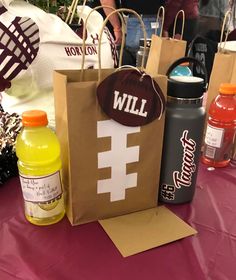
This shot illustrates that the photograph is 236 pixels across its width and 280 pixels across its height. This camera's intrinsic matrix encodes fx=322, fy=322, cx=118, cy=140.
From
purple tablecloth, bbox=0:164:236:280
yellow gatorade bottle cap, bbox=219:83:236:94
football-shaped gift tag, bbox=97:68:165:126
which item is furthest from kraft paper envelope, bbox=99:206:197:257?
yellow gatorade bottle cap, bbox=219:83:236:94

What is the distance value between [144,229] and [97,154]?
17 centimetres

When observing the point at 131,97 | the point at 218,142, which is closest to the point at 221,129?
the point at 218,142

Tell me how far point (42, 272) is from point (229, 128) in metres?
0.58

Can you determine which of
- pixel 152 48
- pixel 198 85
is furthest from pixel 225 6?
pixel 198 85

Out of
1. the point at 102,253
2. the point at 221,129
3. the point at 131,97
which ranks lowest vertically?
the point at 102,253

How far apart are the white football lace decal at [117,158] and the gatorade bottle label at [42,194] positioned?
0.27 ft

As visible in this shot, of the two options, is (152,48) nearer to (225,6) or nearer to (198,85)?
(198,85)

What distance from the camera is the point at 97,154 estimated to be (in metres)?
0.61

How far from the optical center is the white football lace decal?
61 cm

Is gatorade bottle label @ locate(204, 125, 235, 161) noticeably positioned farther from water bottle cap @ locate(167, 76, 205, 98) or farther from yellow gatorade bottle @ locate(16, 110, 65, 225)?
yellow gatorade bottle @ locate(16, 110, 65, 225)

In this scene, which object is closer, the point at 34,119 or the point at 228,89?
the point at 34,119

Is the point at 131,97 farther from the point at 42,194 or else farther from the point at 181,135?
the point at 42,194

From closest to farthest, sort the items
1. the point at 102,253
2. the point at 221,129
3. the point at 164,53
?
1. the point at 102,253
2. the point at 221,129
3. the point at 164,53

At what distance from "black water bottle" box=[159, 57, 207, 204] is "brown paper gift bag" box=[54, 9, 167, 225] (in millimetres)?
24
